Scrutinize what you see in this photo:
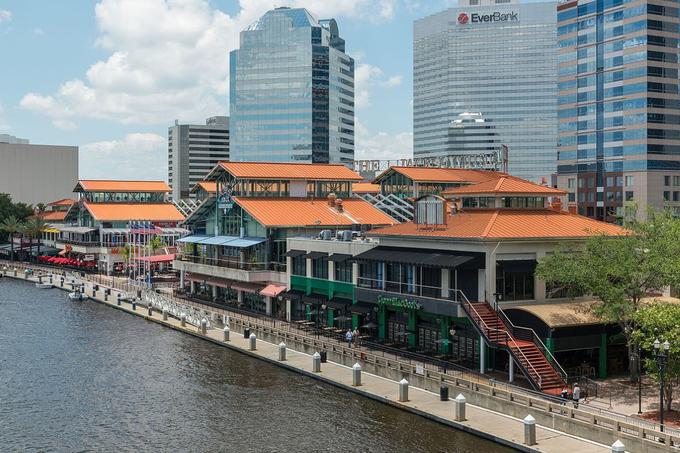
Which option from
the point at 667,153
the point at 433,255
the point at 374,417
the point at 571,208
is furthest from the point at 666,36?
the point at 374,417

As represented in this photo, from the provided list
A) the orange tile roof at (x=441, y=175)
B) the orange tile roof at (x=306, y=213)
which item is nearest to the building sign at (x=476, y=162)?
the orange tile roof at (x=441, y=175)

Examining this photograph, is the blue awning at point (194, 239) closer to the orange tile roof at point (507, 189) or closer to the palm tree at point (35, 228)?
the orange tile roof at point (507, 189)

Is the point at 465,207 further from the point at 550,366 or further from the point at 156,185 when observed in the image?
the point at 156,185

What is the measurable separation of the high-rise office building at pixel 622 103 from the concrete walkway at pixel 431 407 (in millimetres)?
94204

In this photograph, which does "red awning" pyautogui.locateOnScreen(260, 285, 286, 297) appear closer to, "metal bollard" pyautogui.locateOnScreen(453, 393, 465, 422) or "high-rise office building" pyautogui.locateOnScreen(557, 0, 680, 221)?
"metal bollard" pyautogui.locateOnScreen(453, 393, 465, 422)

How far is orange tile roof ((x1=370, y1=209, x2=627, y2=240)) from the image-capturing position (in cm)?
5984

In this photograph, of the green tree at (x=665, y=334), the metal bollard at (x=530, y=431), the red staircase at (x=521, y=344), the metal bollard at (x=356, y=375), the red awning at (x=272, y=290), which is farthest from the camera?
the red awning at (x=272, y=290)

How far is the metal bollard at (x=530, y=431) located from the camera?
40812 millimetres

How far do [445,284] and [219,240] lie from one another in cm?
4289

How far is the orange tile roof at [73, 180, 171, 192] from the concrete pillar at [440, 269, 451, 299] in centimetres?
10332

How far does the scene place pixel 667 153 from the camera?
150 meters

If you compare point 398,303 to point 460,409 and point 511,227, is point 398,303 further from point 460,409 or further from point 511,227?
point 460,409

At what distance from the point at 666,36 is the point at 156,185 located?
102260 mm

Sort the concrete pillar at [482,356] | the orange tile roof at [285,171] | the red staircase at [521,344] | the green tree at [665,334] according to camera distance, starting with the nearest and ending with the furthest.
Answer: the green tree at [665,334]
the red staircase at [521,344]
the concrete pillar at [482,356]
the orange tile roof at [285,171]
